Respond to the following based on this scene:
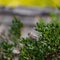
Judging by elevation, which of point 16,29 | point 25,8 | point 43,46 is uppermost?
point 25,8

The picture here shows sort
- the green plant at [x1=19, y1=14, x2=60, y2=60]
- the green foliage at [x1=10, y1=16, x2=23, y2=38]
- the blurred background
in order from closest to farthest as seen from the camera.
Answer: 1. the green plant at [x1=19, y1=14, x2=60, y2=60]
2. the green foliage at [x1=10, y1=16, x2=23, y2=38]
3. the blurred background

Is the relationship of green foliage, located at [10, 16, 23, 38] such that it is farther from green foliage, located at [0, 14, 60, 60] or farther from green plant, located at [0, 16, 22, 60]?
green foliage, located at [0, 14, 60, 60]

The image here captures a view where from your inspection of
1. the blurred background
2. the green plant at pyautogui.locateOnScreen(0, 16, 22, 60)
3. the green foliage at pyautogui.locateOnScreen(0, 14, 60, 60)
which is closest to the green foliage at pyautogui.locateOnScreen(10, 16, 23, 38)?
the green plant at pyautogui.locateOnScreen(0, 16, 22, 60)

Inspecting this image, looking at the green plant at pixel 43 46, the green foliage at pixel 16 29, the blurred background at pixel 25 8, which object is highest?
the blurred background at pixel 25 8

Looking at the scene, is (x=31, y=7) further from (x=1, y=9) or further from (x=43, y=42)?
(x=43, y=42)

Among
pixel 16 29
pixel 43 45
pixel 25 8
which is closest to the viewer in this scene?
pixel 43 45

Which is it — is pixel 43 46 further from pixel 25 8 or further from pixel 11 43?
pixel 25 8

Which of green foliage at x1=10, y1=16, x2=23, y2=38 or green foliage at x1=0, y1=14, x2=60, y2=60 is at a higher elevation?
green foliage at x1=10, y1=16, x2=23, y2=38

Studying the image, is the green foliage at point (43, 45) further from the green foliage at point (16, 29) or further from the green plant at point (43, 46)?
the green foliage at point (16, 29)

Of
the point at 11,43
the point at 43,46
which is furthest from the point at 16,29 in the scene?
the point at 43,46

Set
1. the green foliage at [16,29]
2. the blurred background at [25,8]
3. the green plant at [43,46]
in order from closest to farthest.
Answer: the green plant at [43,46]
the green foliage at [16,29]
the blurred background at [25,8]

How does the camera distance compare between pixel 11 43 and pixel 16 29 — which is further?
pixel 16 29

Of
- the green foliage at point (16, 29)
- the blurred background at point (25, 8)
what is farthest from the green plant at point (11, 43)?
the blurred background at point (25, 8)

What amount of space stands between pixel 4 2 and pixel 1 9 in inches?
6.0
